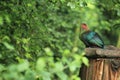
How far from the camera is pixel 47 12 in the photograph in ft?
19.5

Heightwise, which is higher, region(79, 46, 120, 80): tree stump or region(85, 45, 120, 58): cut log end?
region(85, 45, 120, 58): cut log end

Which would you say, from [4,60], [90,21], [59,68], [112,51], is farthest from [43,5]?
[90,21]

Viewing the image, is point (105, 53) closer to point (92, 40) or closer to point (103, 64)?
point (103, 64)

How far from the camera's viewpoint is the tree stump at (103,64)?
134 inches

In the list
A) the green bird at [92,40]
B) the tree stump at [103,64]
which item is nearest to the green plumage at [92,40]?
the green bird at [92,40]

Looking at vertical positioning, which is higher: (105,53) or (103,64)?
(105,53)

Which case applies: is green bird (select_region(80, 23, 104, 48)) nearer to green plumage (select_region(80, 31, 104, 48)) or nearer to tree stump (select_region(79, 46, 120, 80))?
green plumage (select_region(80, 31, 104, 48))

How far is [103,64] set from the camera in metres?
3.48

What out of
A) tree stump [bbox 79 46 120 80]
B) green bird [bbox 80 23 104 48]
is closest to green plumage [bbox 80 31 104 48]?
green bird [bbox 80 23 104 48]

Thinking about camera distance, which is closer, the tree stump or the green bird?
the tree stump

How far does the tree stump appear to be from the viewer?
11.2ft

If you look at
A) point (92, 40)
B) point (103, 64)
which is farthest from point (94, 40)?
point (103, 64)

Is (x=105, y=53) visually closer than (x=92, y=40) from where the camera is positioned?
Yes

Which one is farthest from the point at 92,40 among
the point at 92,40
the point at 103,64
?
the point at 103,64
